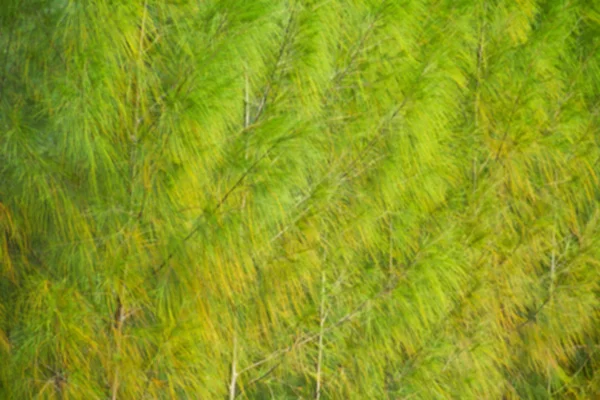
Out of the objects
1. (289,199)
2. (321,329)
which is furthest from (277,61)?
(321,329)

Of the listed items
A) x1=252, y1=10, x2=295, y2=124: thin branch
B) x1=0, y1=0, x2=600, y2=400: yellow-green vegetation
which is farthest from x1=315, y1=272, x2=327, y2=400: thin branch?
x1=252, y1=10, x2=295, y2=124: thin branch

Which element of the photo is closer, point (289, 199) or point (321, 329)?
point (289, 199)

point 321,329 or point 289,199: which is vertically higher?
point 289,199

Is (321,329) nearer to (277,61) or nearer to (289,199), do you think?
(289,199)

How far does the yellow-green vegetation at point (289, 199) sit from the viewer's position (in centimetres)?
262

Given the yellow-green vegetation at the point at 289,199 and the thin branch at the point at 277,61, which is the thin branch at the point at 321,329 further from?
the thin branch at the point at 277,61

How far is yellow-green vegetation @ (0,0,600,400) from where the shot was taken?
2.62m

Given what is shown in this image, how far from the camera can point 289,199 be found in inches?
113

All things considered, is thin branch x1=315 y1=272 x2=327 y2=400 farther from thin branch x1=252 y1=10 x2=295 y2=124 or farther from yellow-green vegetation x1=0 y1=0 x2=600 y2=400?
thin branch x1=252 y1=10 x2=295 y2=124

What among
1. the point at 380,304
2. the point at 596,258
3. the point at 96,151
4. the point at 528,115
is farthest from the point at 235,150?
the point at 596,258

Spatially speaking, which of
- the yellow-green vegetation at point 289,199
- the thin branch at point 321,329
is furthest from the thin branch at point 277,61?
the thin branch at point 321,329

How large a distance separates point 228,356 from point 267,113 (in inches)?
26.2

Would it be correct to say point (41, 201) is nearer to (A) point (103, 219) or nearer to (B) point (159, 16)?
(A) point (103, 219)

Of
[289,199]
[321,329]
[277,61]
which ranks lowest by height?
[321,329]
